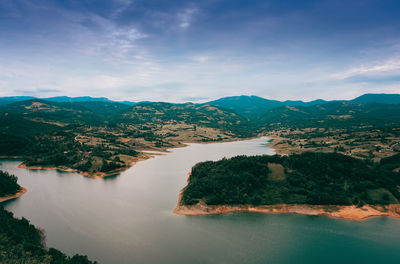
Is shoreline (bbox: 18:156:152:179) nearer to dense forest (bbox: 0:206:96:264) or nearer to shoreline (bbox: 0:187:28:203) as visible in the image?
shoreline (bbox: 0:187:28:203)

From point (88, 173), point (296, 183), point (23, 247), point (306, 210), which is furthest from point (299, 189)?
point (88, 173)

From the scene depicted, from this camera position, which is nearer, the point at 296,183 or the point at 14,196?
the point at 296,183

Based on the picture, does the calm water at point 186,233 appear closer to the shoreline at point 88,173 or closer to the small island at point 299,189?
the small island at point 299,189

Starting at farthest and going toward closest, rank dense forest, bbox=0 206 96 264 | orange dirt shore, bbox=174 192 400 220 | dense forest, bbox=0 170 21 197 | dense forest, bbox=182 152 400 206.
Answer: dense forest, bbox=0 170 21 197 < dense forest, bbox=182 152 400 206 < orange dirt shore, bbox=174 192 400 220 < dense forest, bbox=0 206 96 264

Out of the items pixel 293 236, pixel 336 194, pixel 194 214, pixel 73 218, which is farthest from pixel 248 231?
pixel 73 218

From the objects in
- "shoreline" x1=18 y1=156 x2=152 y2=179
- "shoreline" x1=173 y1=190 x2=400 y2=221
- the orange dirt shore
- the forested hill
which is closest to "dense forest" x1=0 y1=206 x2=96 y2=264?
the forested hill

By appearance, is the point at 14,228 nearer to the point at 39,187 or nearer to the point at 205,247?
the point at 205,247

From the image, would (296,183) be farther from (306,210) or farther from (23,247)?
(23,247)
